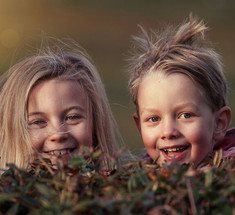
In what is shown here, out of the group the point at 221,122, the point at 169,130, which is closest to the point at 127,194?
the point at 169,130

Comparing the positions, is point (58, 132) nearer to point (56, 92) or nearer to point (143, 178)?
point (56, 92)

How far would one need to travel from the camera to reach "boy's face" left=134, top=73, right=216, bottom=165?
3.36 m

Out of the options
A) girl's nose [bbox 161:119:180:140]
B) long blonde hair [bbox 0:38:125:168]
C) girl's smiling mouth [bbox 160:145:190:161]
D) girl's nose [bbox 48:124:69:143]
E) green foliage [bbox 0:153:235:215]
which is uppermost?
long blonde hair [bbox 0:38:125:168]

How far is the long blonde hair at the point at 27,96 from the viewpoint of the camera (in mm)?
4027

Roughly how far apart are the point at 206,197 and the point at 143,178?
243 millimetres

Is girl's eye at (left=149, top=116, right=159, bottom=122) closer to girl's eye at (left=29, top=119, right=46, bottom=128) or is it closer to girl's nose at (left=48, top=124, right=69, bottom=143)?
girl's nose at (left=48, top=124, right=69, bottom=143)

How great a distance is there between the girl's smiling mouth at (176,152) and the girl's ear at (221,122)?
0.34m

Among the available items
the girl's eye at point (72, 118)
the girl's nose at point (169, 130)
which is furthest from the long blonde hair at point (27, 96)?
the girl's nose at point (169, 130)

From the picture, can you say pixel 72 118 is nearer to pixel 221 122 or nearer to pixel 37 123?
pixel 37 123

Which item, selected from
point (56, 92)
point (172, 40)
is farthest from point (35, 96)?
point (172, 40)

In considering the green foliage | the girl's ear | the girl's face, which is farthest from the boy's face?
the green foliage

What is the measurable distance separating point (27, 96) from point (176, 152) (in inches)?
53.9

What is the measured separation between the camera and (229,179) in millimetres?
1510

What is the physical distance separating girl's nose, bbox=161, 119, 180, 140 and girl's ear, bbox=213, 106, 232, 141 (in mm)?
441
